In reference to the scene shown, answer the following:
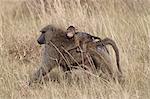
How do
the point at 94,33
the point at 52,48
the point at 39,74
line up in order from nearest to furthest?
the point at 39,74
the point at 52,48
the point at 94,33

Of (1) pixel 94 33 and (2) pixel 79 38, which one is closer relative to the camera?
(2) pixel 79 38

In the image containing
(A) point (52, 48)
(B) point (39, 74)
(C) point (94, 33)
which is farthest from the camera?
(C) point (94, 33)

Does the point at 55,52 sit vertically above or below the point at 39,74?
above

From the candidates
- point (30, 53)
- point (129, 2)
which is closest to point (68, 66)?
point (30, 53)

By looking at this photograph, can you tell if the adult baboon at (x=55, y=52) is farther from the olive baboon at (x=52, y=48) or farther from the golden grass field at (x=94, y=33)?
the golden grass field at (x=94, y=33)

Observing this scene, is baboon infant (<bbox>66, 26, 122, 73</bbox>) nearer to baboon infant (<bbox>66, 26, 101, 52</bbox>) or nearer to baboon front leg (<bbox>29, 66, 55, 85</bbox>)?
baboon infant (<bbox>66, 26, 101, 52</bbox>)

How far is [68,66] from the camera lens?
18.9 feet

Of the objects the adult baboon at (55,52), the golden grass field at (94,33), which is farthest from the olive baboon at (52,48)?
the golden grass field at (94,33)

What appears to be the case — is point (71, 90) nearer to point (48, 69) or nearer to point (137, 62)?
point (48, 69)

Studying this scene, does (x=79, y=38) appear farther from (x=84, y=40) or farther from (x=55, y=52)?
(x=55, y=52)

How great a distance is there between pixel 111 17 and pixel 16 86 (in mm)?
3029

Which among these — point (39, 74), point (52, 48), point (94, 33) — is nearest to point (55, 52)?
point (52, 48)

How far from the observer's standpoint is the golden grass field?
17.6ft

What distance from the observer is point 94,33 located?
24.3 ft
